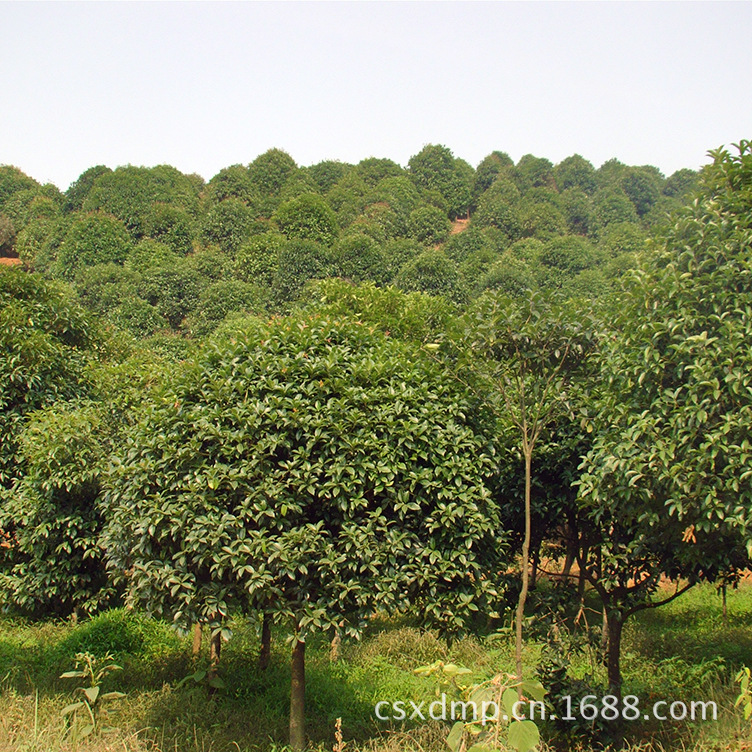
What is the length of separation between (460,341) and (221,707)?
17.4 feet

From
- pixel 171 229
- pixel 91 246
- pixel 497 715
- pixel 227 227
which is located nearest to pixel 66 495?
pixel 497 715

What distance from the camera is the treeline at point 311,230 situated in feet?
118

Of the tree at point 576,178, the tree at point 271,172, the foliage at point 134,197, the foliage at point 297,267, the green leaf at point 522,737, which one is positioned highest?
the tree at point 576,178

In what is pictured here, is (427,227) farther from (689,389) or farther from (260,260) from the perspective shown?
(689,389)

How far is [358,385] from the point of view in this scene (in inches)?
247

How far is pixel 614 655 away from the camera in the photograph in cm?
743

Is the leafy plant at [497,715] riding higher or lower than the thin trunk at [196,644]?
higher

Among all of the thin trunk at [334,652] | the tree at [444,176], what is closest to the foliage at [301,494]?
the thin trunk at [334,652]

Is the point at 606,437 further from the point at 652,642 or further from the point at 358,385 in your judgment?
the point at 652,642

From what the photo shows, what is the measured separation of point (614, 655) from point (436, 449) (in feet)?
11.3

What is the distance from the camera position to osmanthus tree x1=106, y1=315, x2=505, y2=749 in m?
5.66

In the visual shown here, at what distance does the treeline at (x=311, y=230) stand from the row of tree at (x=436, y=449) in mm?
16598

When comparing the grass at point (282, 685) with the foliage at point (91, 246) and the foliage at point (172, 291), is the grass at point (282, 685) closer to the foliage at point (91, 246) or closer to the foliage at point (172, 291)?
the foliage at point (172, 291)

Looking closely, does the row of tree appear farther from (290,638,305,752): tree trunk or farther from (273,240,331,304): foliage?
(273,240,331,304): foliage
